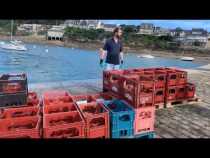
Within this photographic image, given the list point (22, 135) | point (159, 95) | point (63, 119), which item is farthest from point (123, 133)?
point (159, 95)

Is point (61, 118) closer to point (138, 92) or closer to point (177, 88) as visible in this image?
point (138, 92)

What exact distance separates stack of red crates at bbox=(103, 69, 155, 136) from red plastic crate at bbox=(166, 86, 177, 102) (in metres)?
0.52

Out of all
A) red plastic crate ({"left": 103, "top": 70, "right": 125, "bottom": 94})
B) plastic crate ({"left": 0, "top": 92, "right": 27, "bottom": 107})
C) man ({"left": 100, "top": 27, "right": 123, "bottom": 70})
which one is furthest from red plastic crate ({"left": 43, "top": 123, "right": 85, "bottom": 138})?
man ({"left": 100, "top": 27, "right": 123, "bottom": 70})

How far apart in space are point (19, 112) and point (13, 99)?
41 centimetres

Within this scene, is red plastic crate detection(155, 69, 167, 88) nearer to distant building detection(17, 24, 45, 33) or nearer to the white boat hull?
the white boat hull

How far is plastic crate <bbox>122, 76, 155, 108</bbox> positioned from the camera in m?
4.55

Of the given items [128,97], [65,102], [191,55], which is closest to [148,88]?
[128,97]

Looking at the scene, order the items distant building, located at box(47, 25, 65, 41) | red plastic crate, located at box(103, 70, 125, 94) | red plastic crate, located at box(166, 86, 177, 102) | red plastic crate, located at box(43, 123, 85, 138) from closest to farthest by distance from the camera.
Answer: red plastic crate, located at box(43, 123, 85, 138), red plastic crate, located at box(103, 70, 125, 94), red plastic crate, located at box(166, 86, 177, 102), distant building, located at box(47, 25, 65, 41)

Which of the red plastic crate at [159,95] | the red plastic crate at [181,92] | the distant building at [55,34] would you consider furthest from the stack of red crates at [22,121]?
the distant building at [55,34]
